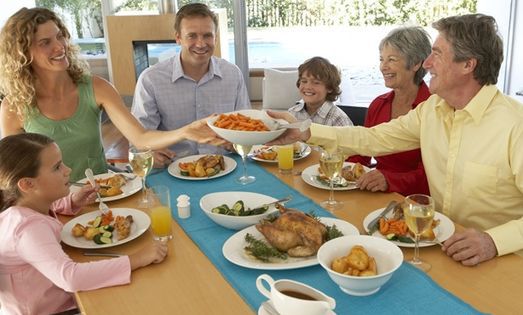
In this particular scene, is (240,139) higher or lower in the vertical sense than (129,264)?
higher

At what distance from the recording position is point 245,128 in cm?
180

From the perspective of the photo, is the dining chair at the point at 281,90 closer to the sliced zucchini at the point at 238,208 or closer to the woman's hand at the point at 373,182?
the woman's hand at the point at 373,182

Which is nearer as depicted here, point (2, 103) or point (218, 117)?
point (218, 117)

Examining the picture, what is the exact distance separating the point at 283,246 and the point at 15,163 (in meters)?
0.83

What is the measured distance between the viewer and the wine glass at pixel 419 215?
1311 millimetres

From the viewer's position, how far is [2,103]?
2.31m

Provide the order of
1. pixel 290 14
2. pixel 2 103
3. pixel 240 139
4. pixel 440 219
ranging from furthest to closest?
pixel 290 14
pixel 2 103
pixel 240 139
pixel 440 219

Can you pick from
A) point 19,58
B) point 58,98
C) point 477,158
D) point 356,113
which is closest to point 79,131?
point 58,98

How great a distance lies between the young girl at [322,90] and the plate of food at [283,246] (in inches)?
66.2

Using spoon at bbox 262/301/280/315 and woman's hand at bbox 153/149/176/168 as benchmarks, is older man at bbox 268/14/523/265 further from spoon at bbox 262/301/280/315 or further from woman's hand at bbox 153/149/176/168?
woman's hand at bbox 153/149/176/168

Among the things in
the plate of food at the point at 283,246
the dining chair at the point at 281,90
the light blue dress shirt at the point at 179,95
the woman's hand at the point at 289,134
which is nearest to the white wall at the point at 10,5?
the dining chair at the point at 281,90

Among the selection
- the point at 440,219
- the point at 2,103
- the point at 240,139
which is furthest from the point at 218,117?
the point at 2,103

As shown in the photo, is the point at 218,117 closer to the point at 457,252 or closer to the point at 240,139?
the point at 240,139

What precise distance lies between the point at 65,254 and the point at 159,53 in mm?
4887
